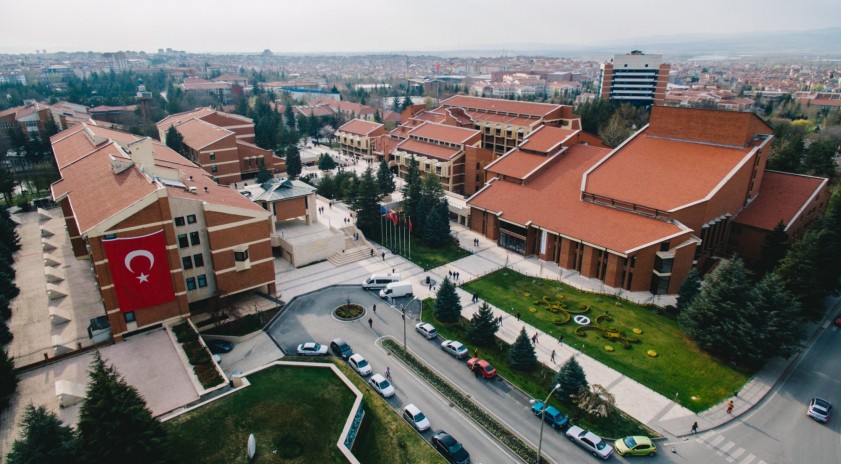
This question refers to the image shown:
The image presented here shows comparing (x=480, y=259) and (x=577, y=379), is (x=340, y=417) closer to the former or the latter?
(x=577, y=379)

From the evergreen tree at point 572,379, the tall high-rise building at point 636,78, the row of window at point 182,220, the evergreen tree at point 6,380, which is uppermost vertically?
the tall high-rise building at point 636,78

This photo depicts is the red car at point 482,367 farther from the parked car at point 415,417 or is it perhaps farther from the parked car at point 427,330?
the parked car at point 415,417

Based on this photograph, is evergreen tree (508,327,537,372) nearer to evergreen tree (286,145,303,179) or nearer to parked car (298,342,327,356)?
parked car (298,342,327,356)

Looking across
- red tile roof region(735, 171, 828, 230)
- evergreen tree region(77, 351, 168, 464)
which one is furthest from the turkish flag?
red tile roof region(735, 171, 828, 230)

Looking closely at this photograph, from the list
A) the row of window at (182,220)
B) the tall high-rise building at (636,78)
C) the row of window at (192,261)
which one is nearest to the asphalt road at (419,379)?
the row of window at (192,261)

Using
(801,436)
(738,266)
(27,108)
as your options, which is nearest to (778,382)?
(801,436)

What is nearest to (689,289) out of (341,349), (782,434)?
(782,434)
